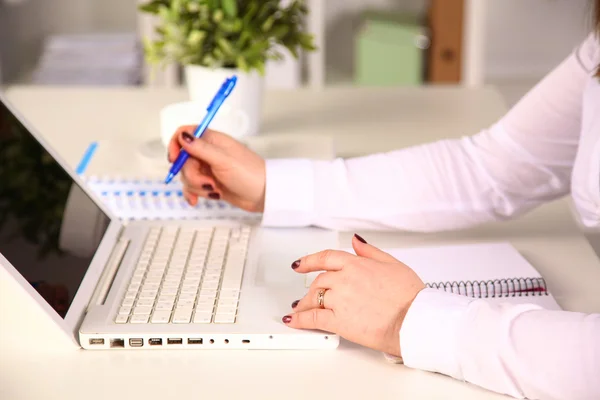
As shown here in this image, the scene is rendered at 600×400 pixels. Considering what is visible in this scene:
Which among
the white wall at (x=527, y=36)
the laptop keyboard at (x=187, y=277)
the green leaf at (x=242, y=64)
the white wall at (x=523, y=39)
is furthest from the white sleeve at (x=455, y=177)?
the white wall at (x=527, y=36)

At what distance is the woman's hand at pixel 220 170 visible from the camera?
1.18 metres

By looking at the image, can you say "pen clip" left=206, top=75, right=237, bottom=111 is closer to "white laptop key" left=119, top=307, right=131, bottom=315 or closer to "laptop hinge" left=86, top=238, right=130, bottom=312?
"laptop hinge" left=86, top=238, right=130, bottom=312

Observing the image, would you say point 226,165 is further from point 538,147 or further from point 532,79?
point 532,79

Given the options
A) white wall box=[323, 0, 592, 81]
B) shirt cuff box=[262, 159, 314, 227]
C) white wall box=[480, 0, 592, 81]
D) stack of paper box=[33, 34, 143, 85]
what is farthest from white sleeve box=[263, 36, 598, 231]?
white wall box=[480, 0, 592, 81]

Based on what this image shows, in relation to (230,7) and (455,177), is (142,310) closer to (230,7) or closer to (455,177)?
(455,177)

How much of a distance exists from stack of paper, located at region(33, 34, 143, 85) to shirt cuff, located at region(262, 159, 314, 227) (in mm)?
1597

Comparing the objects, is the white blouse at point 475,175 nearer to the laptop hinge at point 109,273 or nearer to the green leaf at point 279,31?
the laptop hinge at point 109,273

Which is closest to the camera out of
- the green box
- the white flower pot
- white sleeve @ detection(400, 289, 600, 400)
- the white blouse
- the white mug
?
white sleeve @ detection(400, 289, 600, 400)

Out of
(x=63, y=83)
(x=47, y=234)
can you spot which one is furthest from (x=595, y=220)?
(x=63, y=83)

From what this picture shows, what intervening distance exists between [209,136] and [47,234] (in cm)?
28

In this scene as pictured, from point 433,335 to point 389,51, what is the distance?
2125mm

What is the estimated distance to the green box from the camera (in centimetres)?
287

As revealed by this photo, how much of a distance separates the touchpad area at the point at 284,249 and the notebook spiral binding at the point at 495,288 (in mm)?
173

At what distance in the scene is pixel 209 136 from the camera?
1202mm
